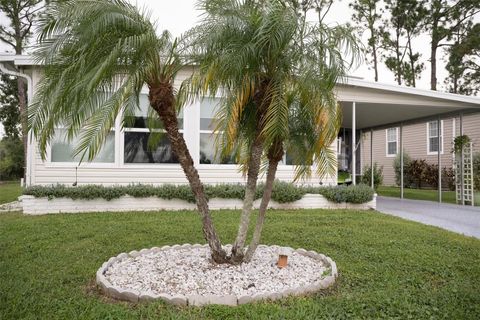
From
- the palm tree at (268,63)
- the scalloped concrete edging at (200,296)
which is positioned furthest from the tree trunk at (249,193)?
the scalloped concrete edging at (200,296)

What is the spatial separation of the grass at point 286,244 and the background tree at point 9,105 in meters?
16.1

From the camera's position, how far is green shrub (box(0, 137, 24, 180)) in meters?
21.0

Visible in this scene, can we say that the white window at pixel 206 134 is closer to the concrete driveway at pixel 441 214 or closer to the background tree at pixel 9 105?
the concrete driveway at pixel 441 214

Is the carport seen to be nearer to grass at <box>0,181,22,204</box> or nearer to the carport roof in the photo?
the carport roof

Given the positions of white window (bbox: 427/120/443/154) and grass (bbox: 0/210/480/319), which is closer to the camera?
grass (bbox: 0/210/480/319)

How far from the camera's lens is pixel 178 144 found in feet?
13.0

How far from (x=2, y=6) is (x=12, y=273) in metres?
18.4

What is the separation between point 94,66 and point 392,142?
60.7ft

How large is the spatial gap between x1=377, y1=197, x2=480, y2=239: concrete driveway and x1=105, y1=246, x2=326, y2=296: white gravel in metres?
4.07

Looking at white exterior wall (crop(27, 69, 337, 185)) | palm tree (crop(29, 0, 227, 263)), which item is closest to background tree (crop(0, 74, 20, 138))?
white exterior wall (crop(27, 69, 337, 185))

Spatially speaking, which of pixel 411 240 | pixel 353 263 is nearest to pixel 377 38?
pixel 411 240

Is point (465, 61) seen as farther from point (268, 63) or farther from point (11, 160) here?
point (11, 160)

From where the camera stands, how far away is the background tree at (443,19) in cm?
1586

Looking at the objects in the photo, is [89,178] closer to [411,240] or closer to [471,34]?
[411,240]
